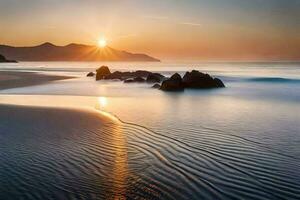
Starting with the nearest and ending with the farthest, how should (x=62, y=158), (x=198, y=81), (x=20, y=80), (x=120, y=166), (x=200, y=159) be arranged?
1. (x=120, y=166)
2. (x=200, y=159)
3. (x=62, y=158)
4. (x=198, y=81)
5. (x=20, y=80)

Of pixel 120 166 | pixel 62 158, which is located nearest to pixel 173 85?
pixel 62 158

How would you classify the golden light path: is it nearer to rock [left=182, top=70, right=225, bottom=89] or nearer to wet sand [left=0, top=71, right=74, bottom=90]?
rock [left=182, top=70, right=225, bottom=89]

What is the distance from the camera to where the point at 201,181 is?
853 cm

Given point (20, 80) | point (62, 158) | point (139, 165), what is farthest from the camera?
point (20, 80)

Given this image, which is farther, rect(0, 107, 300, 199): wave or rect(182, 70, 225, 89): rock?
rect(182, 70, 225, 89): rock

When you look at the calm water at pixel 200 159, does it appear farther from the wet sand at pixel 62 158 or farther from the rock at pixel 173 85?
the rock at pixel 173 85

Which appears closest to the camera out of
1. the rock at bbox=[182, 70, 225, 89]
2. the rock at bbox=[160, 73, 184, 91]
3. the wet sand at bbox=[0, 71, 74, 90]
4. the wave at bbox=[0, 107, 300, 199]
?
the wave at bbox=[0, 107, 300, 199]

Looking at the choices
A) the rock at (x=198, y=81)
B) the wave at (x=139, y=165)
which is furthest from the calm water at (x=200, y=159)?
the rock at (x=198, y=81)

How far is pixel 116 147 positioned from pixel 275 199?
18.6ft

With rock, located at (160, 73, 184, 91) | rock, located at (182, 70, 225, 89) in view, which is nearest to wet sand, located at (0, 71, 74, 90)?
rock, located at (160, 73, 184, 91)

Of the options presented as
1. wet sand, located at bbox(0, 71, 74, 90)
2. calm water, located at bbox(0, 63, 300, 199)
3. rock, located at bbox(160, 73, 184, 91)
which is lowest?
wet sand, located at bbox(0, 71, 74, 90)

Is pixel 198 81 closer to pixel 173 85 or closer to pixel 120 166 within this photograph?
pixel 173 85

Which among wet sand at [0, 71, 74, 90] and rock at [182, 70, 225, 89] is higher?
rock at [182, 70, 225, 89]

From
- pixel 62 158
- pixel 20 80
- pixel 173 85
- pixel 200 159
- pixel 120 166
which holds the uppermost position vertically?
pixel 173 85
